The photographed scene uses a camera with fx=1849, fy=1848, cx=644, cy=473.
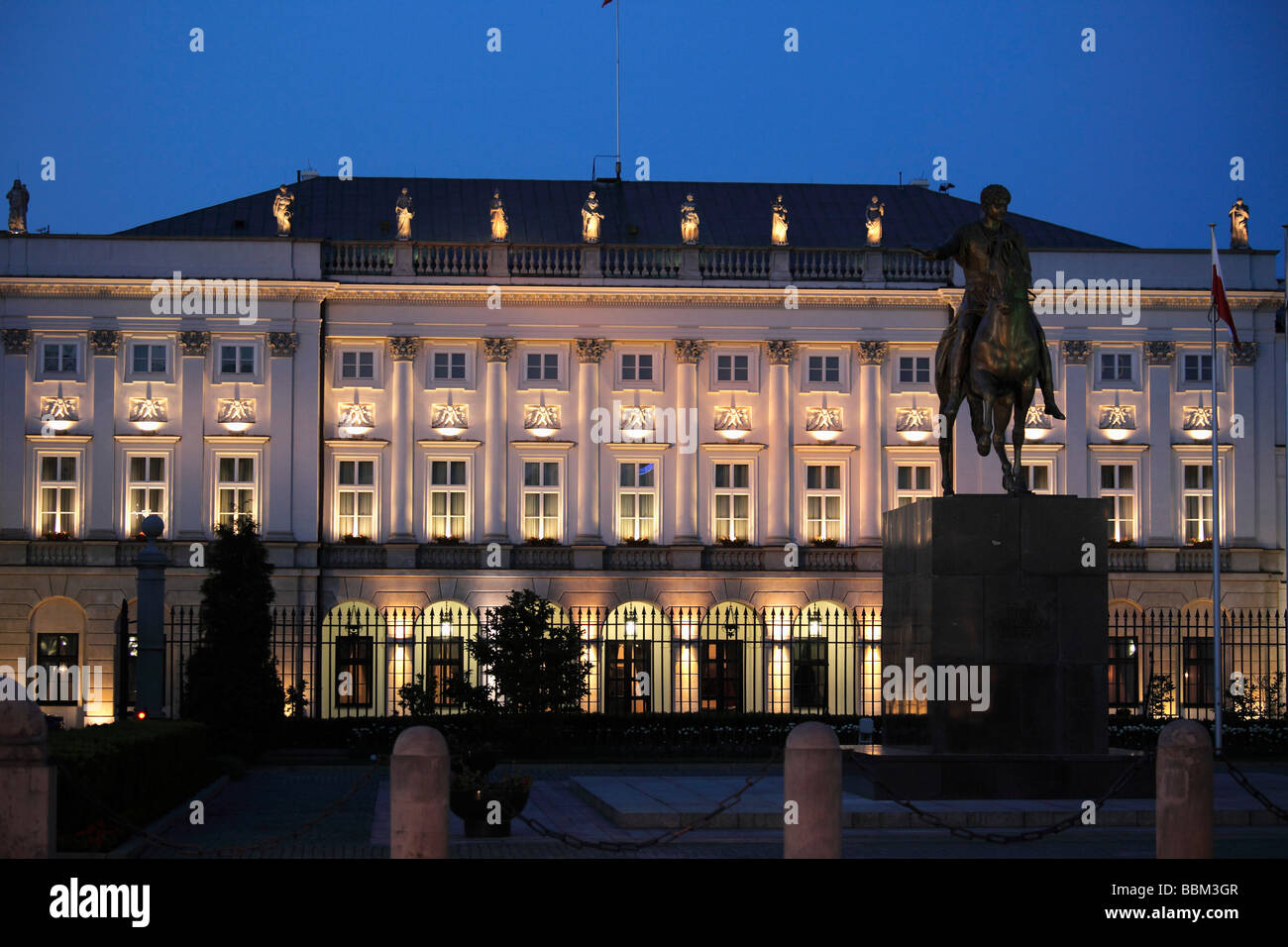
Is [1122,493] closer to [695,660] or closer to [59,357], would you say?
[695,660]

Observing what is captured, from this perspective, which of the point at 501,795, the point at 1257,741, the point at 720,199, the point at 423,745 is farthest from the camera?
the point at 720,199

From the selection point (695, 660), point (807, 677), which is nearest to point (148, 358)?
point (695, 660)

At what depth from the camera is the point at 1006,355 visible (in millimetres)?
22156

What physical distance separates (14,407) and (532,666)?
81.1ft

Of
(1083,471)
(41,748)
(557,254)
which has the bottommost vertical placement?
(41,748)

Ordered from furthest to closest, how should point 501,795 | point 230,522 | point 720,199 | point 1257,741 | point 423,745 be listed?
point 720,199, point 230,522, point 1257,741, point 501,795, point 423,745

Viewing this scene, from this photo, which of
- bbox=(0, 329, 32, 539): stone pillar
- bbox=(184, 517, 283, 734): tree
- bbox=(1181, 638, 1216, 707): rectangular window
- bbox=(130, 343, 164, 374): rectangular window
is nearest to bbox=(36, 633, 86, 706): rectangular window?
bbox=(0, 329, 32, 539): stone pillar

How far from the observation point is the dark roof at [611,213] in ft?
196

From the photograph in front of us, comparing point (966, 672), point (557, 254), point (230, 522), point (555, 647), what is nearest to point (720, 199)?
point (557, 254)

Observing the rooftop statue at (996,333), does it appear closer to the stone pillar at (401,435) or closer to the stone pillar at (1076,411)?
the stone pillar at (401,435)

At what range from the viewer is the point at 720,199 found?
63.3 m

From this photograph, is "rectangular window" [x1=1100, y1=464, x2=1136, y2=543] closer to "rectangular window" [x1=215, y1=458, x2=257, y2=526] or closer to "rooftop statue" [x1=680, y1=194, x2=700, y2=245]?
"rooftop statue" [x1=680, y1=194, x2=700, y2=245]
